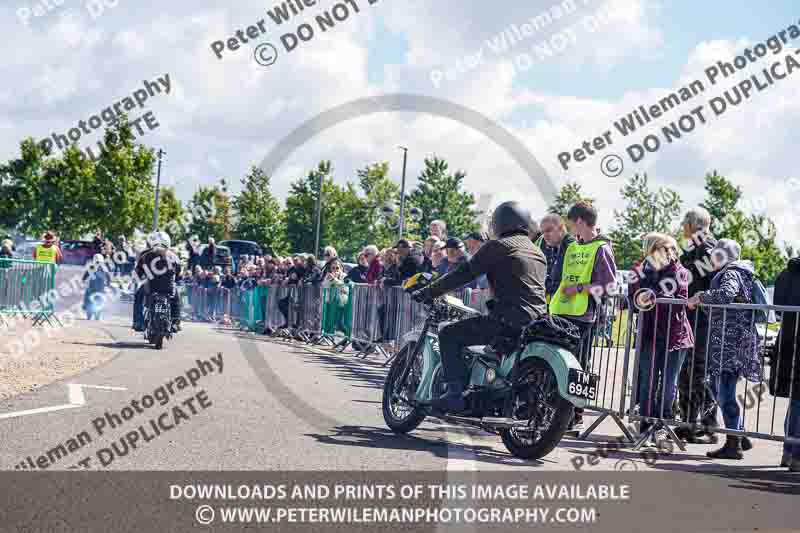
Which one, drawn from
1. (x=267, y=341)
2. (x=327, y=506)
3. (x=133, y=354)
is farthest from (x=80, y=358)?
(x=327, y=506)

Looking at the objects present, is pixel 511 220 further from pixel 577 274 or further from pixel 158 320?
pixel 158 320

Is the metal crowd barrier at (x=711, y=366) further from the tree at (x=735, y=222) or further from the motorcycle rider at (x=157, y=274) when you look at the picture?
the tree at (x=735, y=222)

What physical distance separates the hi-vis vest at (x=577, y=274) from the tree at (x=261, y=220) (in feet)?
214

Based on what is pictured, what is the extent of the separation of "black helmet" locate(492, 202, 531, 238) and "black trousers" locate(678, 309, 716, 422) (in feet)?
6.94

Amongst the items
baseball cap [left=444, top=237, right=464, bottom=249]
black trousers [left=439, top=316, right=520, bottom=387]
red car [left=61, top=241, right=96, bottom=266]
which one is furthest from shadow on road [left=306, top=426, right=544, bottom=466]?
red car [left=61, top=241, right=96, bottom=266]

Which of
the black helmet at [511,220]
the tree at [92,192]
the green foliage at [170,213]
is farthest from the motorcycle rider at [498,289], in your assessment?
the green foliage at [170,213]

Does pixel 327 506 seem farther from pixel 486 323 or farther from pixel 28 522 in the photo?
pixel 486 323

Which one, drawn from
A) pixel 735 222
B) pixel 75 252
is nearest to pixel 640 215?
pixel 735 222

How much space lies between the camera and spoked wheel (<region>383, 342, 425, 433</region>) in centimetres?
786

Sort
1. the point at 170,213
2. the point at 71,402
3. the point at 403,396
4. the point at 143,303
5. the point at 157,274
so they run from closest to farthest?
the point at 403,396 → the point at 71,402 → the point at 157,274 → the point at 143,303 → the point at 170,213

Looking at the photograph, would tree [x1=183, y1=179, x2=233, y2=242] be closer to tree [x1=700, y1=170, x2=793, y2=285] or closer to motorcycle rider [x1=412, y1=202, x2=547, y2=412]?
tree [x1=700, y1=170, x2=793, y2=285]

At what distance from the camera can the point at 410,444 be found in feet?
24.0

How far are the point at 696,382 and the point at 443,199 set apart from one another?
229 ft

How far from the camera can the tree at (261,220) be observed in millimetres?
73688
